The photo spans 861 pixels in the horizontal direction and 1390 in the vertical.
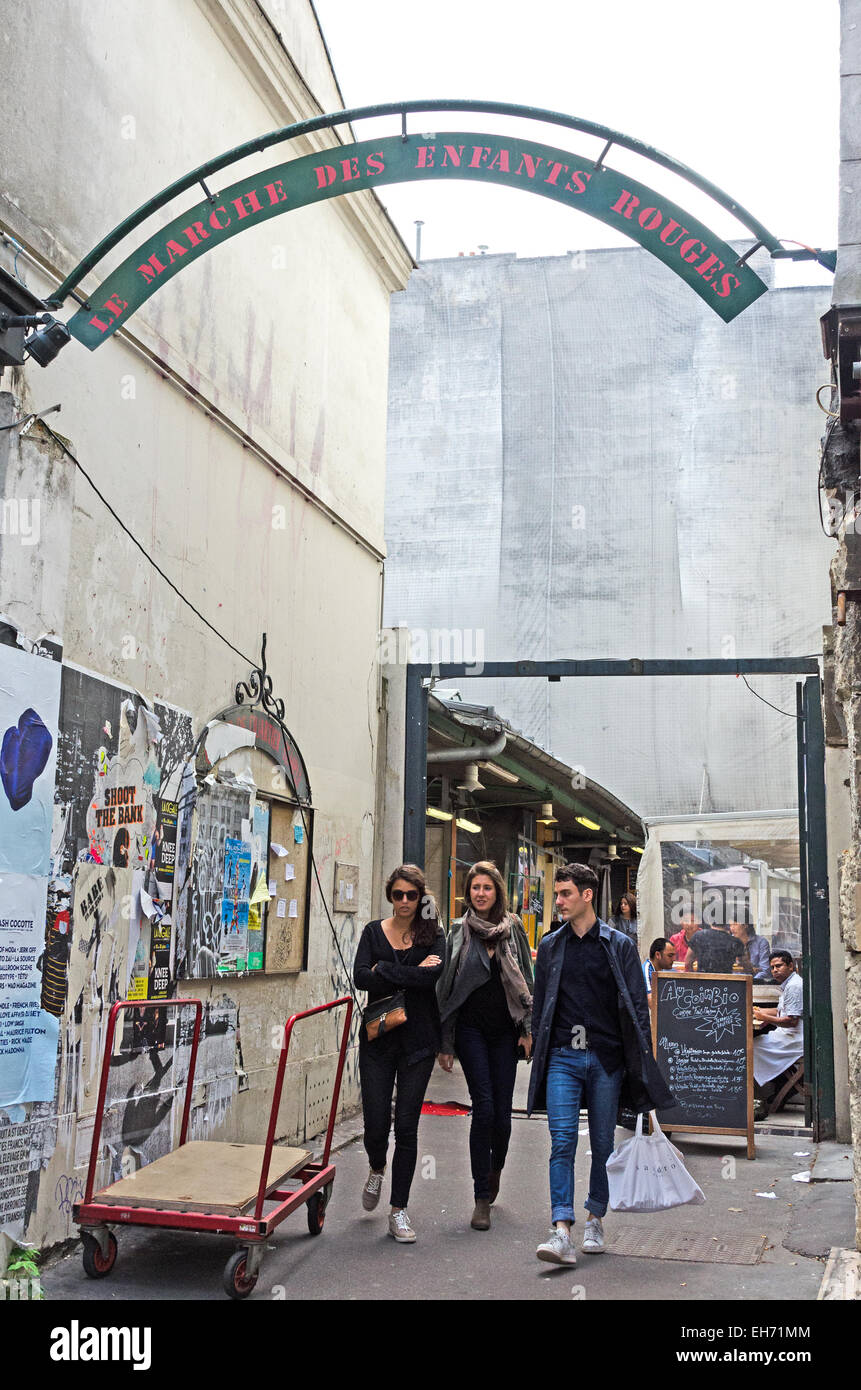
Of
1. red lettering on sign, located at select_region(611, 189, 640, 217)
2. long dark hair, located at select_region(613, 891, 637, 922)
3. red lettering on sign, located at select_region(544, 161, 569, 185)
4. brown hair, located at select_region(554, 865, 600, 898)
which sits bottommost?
long dark hair, located at select_region(613, 891, 637, 922)

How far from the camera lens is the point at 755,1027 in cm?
1073

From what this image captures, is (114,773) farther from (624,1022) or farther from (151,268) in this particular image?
(624,1022)

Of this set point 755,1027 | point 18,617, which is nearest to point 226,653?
point 18,617

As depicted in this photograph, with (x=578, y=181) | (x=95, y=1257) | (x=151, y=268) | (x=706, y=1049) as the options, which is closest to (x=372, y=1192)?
(x=95, y=1257)

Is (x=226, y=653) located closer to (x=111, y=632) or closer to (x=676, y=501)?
(x=111, y=632)

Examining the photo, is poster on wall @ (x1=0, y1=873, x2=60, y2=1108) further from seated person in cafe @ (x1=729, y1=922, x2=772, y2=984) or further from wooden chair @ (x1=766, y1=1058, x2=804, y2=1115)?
seated person in cafe @ (x1=729, y1=922, x2=772, y2=984)

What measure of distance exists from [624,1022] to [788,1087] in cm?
538

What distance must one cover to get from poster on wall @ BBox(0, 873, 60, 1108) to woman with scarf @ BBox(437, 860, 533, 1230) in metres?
2.06

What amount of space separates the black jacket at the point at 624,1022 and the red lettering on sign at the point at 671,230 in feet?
10.5

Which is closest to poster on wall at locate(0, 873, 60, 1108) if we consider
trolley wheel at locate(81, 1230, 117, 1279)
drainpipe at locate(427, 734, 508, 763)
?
trolley wheel at locate(81, 1230, 117, 1279)

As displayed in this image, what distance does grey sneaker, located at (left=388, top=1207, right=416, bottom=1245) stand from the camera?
6105mm

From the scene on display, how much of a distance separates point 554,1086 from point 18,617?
127 inches

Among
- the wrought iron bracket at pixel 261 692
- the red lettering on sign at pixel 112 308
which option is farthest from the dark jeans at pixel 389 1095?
the red lettering on sign at pixel 112 308

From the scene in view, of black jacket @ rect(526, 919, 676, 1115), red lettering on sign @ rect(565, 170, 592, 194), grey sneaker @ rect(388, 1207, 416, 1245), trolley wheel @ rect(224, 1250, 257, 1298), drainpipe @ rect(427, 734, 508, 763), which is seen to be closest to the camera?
trolley wheel @ rect(224, 1250, 257, 1298)
